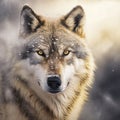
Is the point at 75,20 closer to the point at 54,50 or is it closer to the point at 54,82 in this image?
the point at 54,50

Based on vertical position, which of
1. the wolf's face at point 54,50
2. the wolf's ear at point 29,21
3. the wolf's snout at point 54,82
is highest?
the wolf's ear at point 29,21

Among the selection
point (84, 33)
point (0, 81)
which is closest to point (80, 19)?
point (84, 33)

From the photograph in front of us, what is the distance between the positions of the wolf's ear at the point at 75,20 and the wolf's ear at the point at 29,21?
13 cm

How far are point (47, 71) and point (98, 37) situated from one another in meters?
0.46

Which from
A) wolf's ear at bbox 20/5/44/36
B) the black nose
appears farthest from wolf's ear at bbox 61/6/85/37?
the black nose

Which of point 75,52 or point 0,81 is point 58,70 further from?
point 0,81

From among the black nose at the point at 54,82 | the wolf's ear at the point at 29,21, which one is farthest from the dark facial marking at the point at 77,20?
the black nose at the point at 54,82

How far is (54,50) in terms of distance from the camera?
10.5 ft

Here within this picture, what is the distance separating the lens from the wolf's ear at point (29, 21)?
3.26m

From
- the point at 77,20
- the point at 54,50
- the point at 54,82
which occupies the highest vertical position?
the point at 77,20

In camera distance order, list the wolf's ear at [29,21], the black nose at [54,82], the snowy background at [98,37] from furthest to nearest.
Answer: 1. the snowy background at [98,37]
2. the wolf's ear at [29,21]
3. the black nose at [54,82]

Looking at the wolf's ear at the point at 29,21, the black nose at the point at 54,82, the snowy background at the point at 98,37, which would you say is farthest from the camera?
the snowy background at the point at 98,37

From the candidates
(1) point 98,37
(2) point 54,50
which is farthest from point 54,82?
(1) point 98,37

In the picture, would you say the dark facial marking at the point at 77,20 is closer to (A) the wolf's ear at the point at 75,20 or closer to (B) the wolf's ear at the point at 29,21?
(A) the wolf's ear at the point at 75,20
